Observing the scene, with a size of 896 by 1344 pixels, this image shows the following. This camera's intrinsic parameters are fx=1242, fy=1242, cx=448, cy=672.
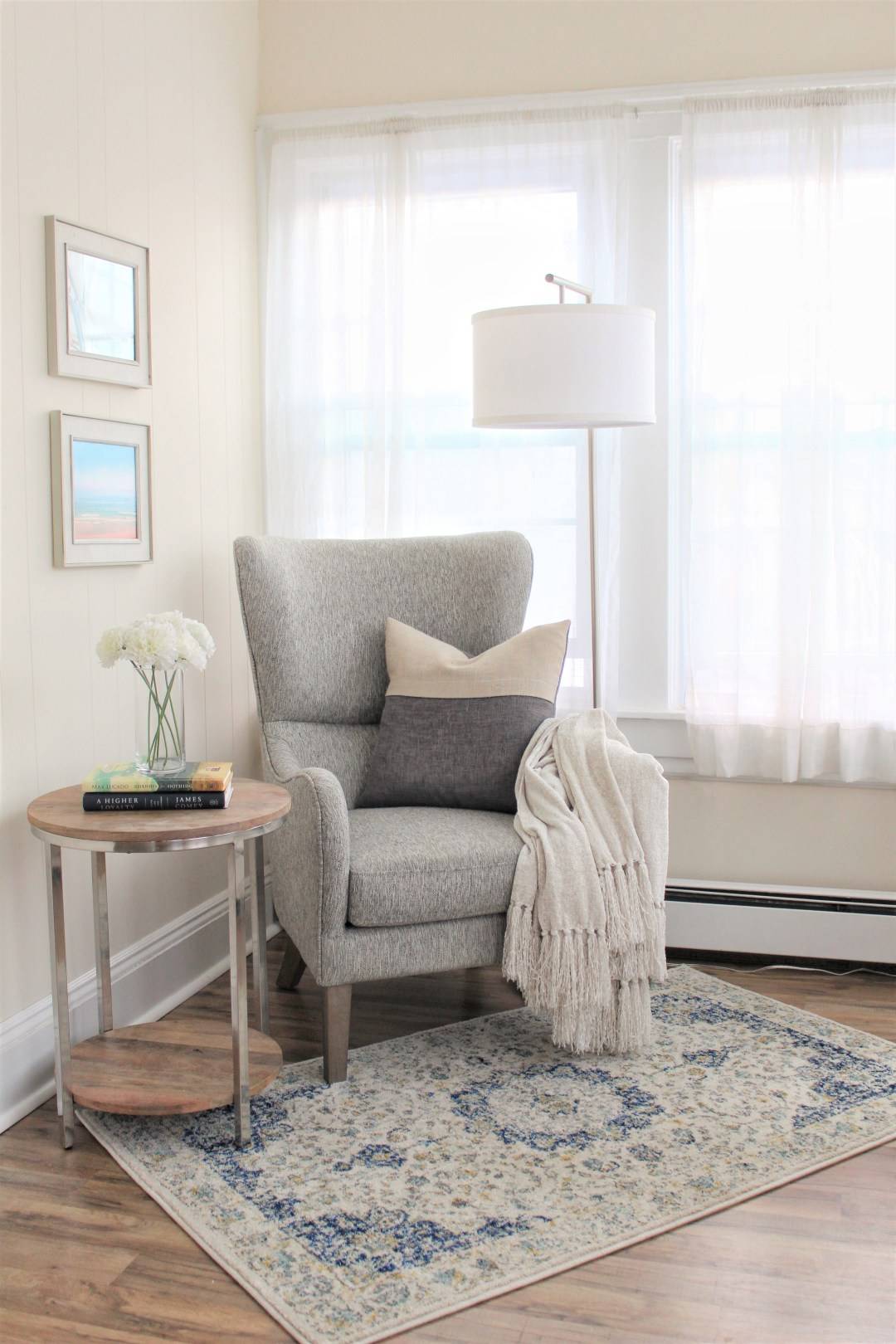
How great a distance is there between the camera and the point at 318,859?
96.7 inches

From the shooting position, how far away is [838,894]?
3258mm

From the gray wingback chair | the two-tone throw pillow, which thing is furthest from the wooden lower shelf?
the two-tone throw pillow

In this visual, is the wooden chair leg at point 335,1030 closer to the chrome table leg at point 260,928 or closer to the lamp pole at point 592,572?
the chrome table leg at point 260,928

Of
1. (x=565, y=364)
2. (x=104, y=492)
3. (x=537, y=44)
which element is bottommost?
(x=104, y=492)

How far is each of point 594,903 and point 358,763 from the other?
772mm

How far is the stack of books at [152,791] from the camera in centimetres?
227

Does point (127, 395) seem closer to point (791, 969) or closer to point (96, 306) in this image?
point (96, 306)

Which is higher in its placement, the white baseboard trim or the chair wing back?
the chair wing back

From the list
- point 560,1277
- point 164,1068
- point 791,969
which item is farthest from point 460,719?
point 560,1277

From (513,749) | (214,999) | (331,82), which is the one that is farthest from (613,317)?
(214,999)

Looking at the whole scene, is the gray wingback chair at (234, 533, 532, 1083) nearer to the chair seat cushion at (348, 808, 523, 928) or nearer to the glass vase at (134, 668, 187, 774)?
the chair seat cushion at (348, 808, 523, 928)

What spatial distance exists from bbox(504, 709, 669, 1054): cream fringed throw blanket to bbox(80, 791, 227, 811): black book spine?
0.67 metres

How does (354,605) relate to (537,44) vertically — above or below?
below

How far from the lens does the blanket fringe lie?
2.54m
